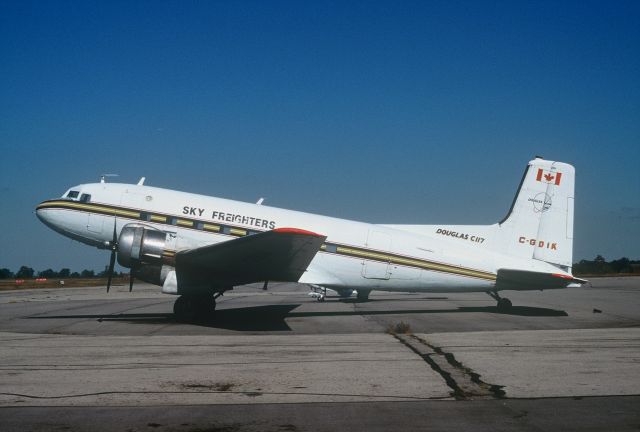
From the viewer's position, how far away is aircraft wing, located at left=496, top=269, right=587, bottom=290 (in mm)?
18266

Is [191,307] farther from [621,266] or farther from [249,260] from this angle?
[621,266]

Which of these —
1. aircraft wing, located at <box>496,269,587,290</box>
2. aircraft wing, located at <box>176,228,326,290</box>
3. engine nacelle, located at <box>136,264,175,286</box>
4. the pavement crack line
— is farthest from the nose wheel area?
aircraft wing, located at <box>496,269,587,290</box>

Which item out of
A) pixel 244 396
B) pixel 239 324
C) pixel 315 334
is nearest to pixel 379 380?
pixel 244 396

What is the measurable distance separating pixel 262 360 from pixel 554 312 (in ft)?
43.8

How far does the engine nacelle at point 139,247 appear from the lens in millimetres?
16094

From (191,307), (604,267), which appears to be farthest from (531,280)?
(604,267)

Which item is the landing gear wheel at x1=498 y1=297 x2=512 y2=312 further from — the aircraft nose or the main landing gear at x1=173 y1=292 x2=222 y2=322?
the aircraft nose

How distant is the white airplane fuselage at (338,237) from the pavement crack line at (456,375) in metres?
6.60

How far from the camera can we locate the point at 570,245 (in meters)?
18.9

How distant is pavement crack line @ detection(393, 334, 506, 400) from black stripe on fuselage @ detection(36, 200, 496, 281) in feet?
21.8

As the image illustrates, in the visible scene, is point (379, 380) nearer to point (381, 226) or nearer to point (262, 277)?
point (262, 277)

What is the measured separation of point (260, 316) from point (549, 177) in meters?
10.7

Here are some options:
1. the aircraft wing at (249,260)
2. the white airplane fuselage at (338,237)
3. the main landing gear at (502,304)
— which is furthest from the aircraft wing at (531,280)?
the aircraft wing at (249,260)

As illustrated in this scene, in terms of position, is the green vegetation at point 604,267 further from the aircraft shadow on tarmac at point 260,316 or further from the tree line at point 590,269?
the aircraft shadow on tarmac at point 260,316
